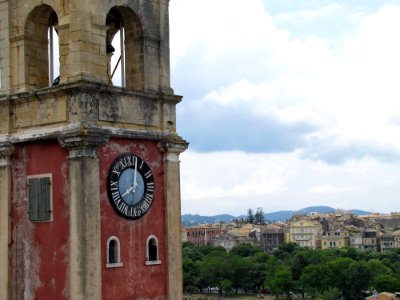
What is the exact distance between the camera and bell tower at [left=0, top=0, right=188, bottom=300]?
1602cm

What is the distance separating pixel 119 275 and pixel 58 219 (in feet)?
5.83

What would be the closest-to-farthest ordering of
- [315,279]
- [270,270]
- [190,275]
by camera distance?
[315,279]
[270,270]
[190,275]

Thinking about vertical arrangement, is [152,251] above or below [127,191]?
below

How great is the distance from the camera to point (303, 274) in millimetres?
109812

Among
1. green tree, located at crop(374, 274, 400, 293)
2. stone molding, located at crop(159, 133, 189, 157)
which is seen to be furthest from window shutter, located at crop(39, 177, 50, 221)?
green tree, located at crop(374, 274, 400, 293)

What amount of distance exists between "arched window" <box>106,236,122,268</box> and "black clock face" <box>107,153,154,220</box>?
0.61 m

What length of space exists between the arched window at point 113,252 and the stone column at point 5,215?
7.93ft

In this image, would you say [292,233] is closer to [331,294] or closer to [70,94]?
[331,294]

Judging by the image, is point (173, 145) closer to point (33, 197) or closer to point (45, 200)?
point (45, 200)

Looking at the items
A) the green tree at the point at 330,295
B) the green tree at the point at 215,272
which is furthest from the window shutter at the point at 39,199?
the green tree at the point at 215,272

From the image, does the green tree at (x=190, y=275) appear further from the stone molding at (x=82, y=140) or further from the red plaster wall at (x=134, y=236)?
the stone molding at (x=82, y=140)

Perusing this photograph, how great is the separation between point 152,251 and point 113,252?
1306 millimetres

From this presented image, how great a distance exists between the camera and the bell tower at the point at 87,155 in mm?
16016

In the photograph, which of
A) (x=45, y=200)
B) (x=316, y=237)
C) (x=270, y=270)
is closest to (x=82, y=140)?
(x=45, y=200)
